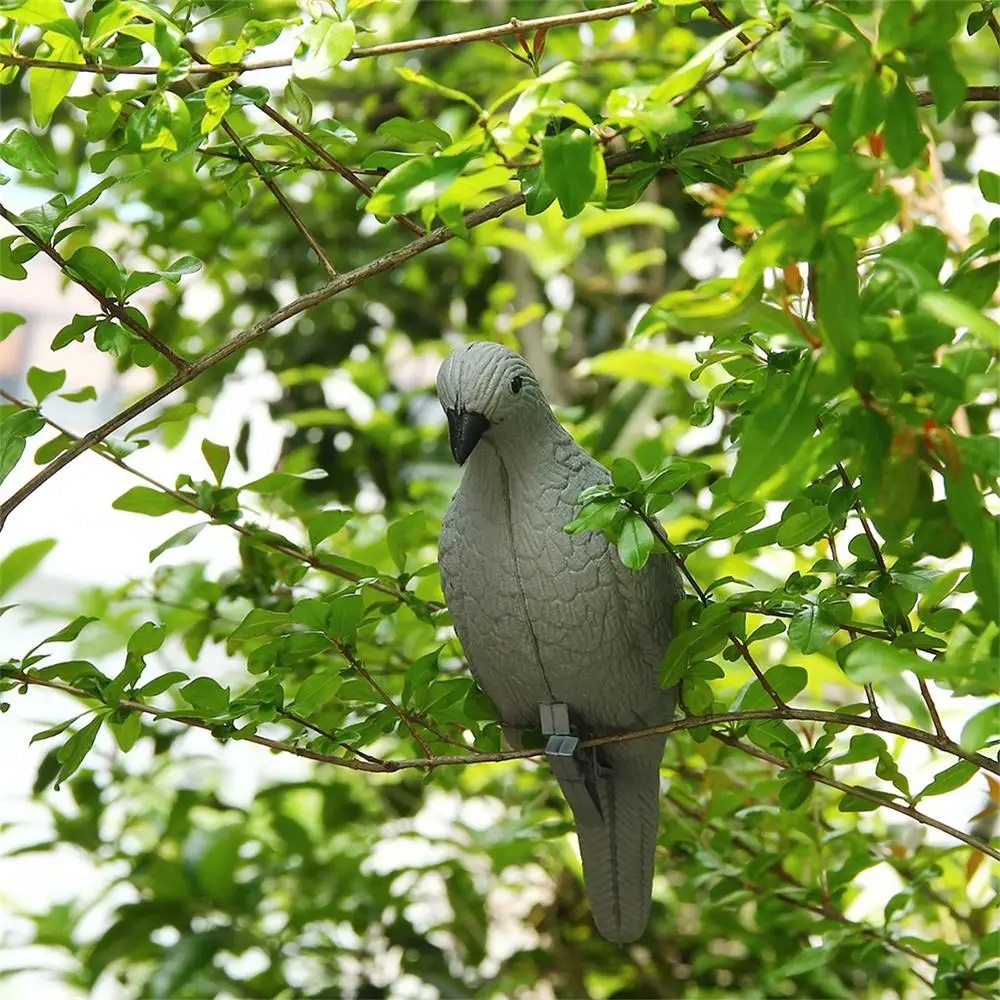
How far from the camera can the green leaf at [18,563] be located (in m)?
1.12

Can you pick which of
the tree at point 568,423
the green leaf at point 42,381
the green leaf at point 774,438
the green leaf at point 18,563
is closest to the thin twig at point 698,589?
the tree at point 568,423

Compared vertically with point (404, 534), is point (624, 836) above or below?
below

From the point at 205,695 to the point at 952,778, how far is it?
36cm

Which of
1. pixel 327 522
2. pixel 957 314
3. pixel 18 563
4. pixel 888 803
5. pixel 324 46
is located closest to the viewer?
pixel 957 314

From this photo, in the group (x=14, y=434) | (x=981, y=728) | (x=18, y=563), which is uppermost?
(x=18, y=563)

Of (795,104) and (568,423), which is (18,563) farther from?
(795,104)

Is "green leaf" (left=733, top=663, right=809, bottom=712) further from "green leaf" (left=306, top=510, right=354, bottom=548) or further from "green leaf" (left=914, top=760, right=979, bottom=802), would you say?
"green leaf" (left=306, top=510, right=354, bottom=548)

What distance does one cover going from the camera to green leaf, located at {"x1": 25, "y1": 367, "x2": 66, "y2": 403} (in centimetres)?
68

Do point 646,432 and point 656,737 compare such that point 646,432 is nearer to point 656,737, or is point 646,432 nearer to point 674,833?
point 674,833

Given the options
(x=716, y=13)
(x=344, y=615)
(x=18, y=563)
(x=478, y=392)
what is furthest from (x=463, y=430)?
(x=18, y=563)

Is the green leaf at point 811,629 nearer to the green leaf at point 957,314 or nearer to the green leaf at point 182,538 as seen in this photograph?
the green leaf at point 957,314

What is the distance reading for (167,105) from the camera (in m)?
0.51

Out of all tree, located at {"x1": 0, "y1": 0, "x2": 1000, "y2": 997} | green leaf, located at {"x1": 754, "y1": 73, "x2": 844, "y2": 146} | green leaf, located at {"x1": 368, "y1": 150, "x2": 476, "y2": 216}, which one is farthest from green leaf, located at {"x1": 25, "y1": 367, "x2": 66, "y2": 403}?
green leaf, located at {"x1": 754, "y1": 73, "x2": 844, "y2": 146}

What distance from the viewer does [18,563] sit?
1135 mm
